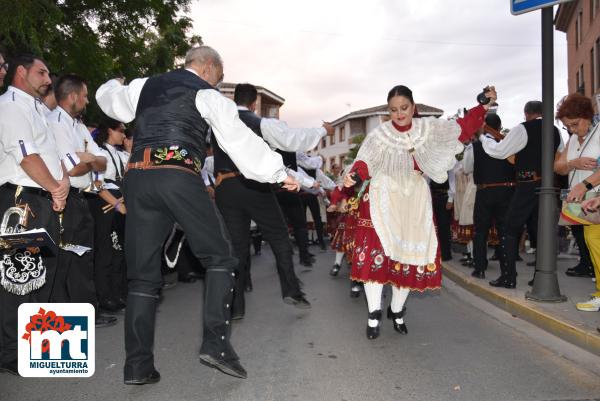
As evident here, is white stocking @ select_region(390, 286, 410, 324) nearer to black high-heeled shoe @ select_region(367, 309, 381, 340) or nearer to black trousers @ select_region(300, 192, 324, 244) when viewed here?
black high-heeled shoe @ select_region(367, 309, 381, 340)

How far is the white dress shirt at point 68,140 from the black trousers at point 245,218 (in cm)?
125

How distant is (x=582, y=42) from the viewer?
1075 inches

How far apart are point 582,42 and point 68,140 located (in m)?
29.2

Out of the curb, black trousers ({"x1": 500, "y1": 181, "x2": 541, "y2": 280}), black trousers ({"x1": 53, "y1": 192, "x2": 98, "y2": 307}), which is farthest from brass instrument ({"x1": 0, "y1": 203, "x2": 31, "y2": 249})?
black trousers ({"x1": 500, "y1": 181, "x2": 541, "y2": 280})

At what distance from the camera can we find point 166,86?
335cm

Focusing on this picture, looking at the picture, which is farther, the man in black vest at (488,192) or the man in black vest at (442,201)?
the man in black vest at (442,201)

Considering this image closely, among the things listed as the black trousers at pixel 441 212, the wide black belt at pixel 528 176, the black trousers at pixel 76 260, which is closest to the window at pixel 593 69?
the black trousers at pixel 441 212

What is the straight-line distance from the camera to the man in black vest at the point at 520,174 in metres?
6.05

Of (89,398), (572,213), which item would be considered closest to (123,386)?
(89,398)

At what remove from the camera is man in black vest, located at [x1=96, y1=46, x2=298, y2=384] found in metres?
3.26

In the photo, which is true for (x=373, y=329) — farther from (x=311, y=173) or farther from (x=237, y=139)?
(x=311, y=173)

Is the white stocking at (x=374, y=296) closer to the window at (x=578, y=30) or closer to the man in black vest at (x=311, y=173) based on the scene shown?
the man in black vest at (x=311, y=173)

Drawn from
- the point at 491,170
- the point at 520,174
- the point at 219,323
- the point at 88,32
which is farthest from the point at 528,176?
the point at 88,32

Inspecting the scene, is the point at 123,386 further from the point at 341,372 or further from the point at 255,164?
the point at 255,164
